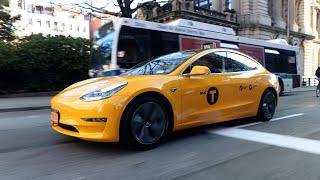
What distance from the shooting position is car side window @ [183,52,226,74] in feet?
22.7

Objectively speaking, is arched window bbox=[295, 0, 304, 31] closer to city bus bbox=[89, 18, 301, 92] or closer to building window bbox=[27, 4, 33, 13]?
city bus bbox=[89, 18, 301, 92]

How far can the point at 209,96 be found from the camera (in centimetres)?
680

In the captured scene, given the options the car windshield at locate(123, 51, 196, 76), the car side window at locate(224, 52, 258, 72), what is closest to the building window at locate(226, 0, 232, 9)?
the car side window at locate(224, 52, 258, 72)

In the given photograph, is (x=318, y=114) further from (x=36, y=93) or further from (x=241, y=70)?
(x=36, y=93)

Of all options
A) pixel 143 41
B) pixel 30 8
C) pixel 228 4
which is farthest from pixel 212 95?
pixel 30 8

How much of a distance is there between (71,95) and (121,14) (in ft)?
70.8

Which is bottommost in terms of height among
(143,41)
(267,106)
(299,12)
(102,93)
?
(267,106)

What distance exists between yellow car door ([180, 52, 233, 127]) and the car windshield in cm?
23

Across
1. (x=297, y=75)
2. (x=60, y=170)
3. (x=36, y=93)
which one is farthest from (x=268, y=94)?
(x=297, y=75)

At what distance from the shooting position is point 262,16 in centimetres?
4356

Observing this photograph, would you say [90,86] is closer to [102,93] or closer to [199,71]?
[102,93]

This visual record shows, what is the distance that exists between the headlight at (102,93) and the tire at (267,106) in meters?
3.69

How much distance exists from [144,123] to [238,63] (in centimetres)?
288

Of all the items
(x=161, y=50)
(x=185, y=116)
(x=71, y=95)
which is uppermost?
(x=161, y=50)
